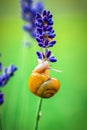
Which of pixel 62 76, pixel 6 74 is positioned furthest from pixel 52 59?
pixel 6 74

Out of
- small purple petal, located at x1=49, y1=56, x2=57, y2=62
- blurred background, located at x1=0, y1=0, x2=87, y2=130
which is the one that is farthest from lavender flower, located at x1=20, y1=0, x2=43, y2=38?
small purple petal, located at x1=49, y1=56, x2=57, y2=62

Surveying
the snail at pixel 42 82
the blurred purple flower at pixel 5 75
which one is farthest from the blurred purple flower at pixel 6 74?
the snail at pixel 42 82

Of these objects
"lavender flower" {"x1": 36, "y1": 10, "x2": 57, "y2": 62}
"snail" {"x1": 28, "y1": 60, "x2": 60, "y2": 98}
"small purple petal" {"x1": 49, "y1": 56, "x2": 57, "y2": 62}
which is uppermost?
"lavender flower" {"x1": 36, "y1": 10, "x2": 57, "y2": 62}

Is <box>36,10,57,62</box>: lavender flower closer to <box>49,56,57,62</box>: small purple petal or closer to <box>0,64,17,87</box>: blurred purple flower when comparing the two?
<box>49,56,57,62</box>: small purple petal

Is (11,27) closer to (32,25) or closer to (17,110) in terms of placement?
(32,25)

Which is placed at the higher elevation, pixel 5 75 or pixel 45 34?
pixel 45 34

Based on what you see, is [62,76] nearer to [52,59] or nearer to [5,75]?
[52,59]
